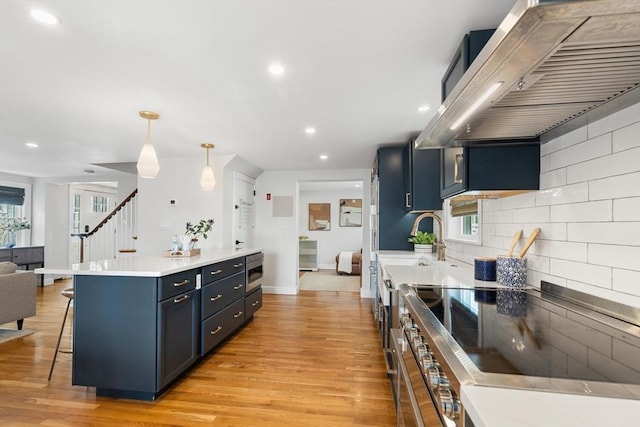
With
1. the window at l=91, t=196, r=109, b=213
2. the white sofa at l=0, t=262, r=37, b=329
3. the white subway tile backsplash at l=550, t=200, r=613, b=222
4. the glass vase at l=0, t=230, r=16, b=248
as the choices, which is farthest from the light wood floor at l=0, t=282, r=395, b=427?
the window at l=91, t=196, r=109, b=213

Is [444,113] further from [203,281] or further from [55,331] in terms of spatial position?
[55,331]

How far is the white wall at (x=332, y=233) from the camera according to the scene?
8.66 metres

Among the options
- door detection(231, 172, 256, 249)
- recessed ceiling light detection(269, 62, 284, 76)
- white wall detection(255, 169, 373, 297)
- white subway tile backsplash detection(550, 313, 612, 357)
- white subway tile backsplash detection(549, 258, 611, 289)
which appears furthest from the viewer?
white wall detection(255, 169, 373, 297)

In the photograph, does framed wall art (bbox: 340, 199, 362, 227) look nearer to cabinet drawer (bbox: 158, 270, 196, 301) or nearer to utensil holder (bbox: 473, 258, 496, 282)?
cabinet drawer (bbox: 158, 270, 196, 301)

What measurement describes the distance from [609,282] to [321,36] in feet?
5.39

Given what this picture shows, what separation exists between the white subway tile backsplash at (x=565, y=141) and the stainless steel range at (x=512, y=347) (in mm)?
652

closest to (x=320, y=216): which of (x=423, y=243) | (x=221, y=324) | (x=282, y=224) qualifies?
(x=282, y=224)

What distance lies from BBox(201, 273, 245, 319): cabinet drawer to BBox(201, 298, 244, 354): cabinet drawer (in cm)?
6

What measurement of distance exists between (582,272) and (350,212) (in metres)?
7.41

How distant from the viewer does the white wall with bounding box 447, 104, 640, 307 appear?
1102 mm

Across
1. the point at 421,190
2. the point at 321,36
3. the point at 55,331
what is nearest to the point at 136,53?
the point at 321,36

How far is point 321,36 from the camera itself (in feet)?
5.40

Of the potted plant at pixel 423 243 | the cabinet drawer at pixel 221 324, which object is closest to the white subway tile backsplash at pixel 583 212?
the potted plant at pixel 423 243

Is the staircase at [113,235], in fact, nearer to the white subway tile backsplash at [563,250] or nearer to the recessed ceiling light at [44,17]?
the recessed ceiling light at [44,17]
